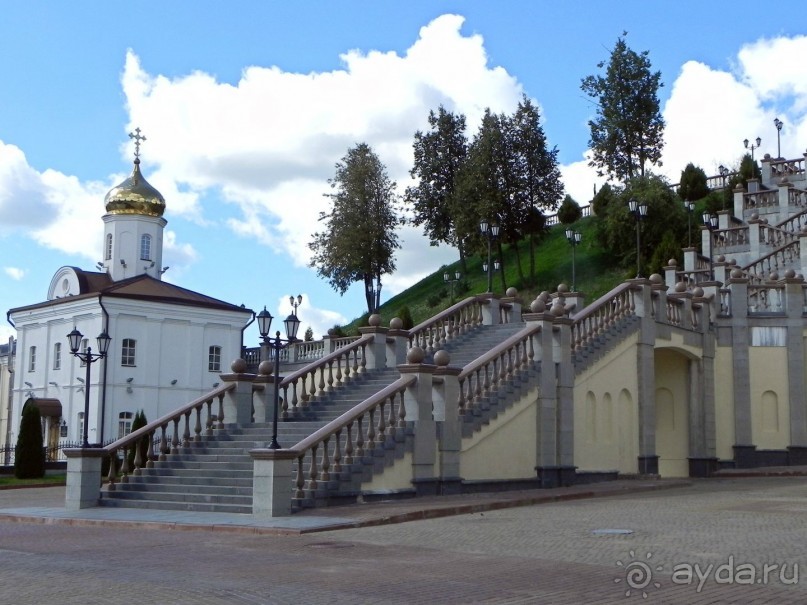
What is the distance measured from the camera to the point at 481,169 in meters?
66.4

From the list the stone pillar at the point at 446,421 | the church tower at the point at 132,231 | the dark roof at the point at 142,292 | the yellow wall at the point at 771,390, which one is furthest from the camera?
the church tower at the point at 132,231

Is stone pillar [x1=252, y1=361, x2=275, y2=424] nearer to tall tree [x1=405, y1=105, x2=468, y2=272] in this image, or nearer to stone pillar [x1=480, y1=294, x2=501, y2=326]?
stone pillar [x1=480, y1=294, x2=501, y2=326]

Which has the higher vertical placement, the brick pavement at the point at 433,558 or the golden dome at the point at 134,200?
the golden dome at the point at 134,200

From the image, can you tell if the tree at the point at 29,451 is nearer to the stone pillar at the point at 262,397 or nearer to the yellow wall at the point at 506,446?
the stone pillar at the point at 262,397

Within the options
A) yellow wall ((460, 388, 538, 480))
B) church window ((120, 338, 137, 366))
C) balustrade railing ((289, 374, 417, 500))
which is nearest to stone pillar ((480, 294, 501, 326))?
yellow wall ((460, 388, 538, 480))

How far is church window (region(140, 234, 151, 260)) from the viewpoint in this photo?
63688mm

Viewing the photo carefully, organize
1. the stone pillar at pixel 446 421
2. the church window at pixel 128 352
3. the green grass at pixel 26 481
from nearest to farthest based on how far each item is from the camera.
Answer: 1. the stone pillar at pixel 446 421
2. the green grass at pixel 26 481
3. the church window at pixel 128 352

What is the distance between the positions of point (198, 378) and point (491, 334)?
31953mm

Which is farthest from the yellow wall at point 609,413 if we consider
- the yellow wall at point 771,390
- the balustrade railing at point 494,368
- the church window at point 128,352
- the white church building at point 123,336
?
the church window at point 128,352

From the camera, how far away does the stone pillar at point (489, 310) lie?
1209 inches

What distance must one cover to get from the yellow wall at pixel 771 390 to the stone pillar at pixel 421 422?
47.6ft

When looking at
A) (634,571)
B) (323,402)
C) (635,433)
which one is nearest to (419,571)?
(634,571)

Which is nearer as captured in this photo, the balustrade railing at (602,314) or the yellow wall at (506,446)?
the yellow wall at (506,446)

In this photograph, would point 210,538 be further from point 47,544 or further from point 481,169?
point 481,169
